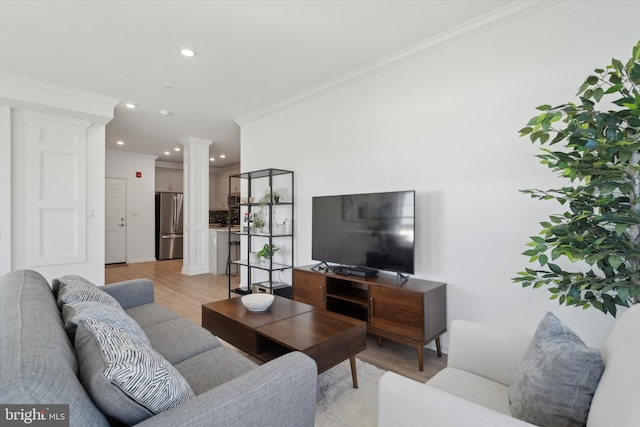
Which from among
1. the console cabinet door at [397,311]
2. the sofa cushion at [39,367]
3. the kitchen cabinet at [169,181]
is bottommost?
the console cabinet door at [397,311]

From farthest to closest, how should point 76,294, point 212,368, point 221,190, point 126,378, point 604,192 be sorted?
point 221,190 → point 76,294 → point 212,368 → point 604,192 → point 126,378

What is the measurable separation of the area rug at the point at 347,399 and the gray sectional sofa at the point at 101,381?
0.63m

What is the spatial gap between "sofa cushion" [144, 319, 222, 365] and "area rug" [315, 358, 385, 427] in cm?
75

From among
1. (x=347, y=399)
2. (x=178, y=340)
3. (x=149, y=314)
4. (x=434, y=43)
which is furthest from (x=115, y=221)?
(x=434, y=43)

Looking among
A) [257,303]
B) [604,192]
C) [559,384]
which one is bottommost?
[257,303]

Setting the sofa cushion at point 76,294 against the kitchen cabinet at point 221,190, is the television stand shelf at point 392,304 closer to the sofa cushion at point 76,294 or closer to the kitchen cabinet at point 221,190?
the sofa cushion at point 76,294

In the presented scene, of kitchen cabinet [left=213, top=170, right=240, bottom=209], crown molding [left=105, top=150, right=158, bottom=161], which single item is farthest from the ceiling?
kitchen cabinet [left=213, top=170, right=240, bottom=209]

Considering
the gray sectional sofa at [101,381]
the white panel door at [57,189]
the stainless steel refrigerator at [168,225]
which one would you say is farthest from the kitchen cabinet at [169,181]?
the gray sectional sofa at [101,381]

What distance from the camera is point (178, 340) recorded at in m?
1.83

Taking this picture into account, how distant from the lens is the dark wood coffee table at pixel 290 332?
1857mm

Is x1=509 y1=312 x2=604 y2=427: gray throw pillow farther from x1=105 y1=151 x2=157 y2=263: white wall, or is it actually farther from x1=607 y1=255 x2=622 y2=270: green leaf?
x1=105 y1=151 x2=157 y2=263: white wall

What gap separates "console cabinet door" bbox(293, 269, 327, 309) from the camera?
3.05 meters

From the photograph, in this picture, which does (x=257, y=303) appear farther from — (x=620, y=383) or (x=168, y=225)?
(x=168, y=225)

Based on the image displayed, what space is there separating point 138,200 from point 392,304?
7040 mm
